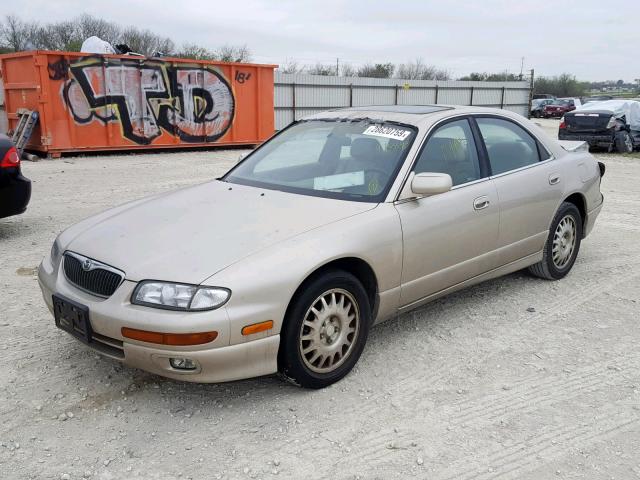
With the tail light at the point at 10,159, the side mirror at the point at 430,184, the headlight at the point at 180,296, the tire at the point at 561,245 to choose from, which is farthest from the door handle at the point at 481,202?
the tail light at the point at 10,159

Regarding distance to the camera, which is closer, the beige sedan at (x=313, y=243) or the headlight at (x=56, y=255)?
the beige sedan at (x=313, y=243)

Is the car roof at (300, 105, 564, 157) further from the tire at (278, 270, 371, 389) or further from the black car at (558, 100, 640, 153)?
the black car at (558, 100, 640, 153)

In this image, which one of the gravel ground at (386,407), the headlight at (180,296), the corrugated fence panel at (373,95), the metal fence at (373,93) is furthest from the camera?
the corrugated fence panel at (373,95)

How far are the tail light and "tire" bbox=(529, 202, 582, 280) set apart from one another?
17.3ft

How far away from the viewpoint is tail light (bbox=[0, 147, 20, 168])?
240 inches

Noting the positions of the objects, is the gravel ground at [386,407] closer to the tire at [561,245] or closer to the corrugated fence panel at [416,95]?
the tire at [561,245]

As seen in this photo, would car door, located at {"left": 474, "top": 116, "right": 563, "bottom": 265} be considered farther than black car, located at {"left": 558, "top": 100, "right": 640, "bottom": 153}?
No

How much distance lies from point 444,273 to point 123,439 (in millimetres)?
2208

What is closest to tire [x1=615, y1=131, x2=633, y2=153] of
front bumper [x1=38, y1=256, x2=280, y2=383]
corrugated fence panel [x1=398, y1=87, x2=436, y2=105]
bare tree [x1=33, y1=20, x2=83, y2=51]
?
corrugated fence panel [x1=398, y1=87, x2=436, y2=105]

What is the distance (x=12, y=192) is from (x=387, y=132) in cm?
431

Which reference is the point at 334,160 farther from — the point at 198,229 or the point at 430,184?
the point at 198,229

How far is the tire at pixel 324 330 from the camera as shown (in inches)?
120

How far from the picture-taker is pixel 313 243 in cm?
312

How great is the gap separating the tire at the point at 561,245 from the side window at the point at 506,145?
58 cm
